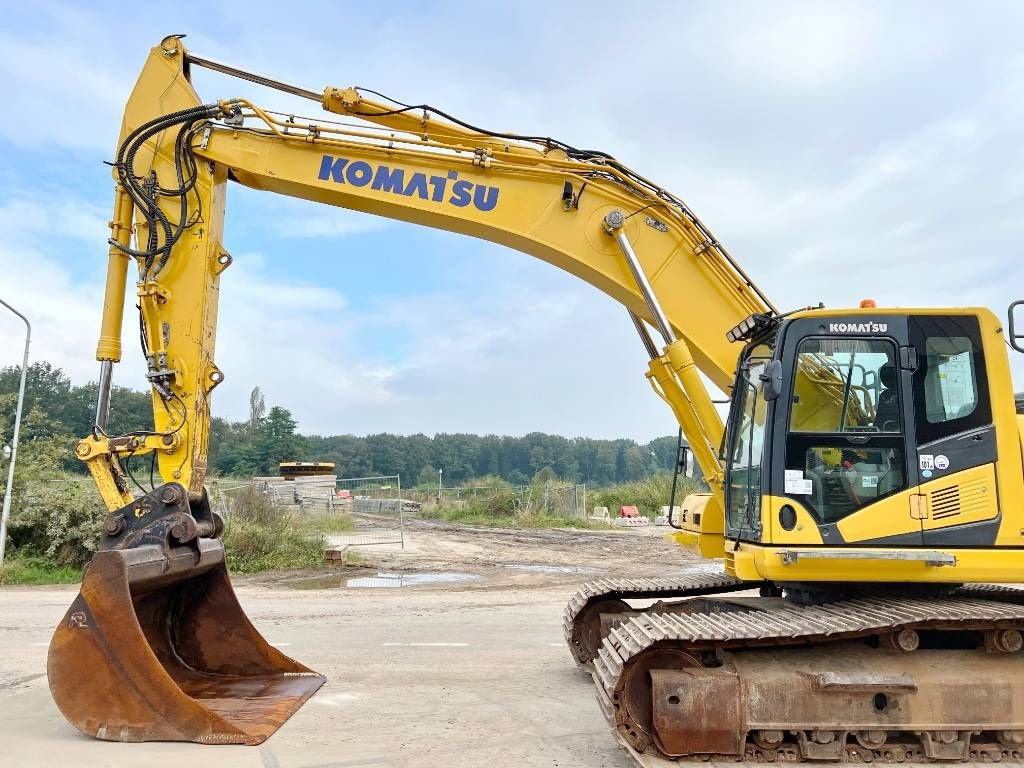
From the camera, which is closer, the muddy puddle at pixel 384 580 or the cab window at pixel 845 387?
the cab window at pixel 845 387

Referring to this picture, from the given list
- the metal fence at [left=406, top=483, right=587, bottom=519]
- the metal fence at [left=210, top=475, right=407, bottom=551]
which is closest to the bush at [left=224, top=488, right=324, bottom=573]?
the metal fence at [left=210, top=475, right=407, bottom=551]

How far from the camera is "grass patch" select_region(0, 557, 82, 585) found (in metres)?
14.0

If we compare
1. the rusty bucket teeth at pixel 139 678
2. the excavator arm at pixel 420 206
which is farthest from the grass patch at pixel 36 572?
the excavator arm at pixel 420 206

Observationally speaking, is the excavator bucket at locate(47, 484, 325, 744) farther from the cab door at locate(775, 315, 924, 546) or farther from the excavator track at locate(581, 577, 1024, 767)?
the cab door at locate(775, 315, 924, 546)

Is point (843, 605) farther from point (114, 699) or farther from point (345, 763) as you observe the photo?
point (114, 699)

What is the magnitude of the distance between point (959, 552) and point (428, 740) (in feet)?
11.6

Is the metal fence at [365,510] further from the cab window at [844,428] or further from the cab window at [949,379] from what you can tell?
the cab window at [949,379]

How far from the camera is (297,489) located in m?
27.6

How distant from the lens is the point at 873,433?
5.49m

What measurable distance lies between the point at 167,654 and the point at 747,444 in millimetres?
4681

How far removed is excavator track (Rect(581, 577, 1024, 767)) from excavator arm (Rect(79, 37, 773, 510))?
1671 millimetres

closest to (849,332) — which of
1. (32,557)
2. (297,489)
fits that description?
(32,557)

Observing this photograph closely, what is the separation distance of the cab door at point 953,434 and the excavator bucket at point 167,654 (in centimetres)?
449

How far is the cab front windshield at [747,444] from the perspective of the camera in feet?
18.7
